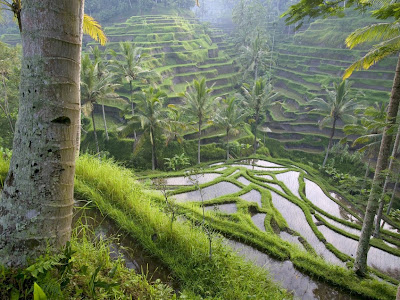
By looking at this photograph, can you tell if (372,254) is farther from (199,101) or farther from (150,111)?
(150,111)

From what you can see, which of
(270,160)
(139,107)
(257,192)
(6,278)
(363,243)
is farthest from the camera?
(270,160)

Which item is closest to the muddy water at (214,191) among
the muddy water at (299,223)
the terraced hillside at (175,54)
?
the muddy water at (299,223)

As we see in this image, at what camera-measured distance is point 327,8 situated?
2.43 meters

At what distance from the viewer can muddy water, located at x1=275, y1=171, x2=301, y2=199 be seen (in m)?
11.4

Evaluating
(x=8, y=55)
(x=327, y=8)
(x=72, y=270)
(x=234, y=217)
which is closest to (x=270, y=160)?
(x=234, y=217)

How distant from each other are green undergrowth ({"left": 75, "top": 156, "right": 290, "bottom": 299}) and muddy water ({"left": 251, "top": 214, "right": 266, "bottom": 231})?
459 centimetres

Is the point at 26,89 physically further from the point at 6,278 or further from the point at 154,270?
the point at 154,270

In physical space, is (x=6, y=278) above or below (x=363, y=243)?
above

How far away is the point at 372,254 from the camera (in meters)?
7.77

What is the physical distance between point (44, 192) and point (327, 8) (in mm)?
2904

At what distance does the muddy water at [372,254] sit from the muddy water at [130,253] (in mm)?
7000

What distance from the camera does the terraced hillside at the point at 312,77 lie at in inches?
870

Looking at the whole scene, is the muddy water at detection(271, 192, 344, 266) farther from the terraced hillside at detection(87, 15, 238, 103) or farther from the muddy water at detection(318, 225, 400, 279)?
the terraced hillside at detection(87, 15, 238, 103)

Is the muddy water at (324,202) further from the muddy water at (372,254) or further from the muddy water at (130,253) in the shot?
the muddy water at (130,253)
